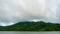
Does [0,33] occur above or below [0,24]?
below

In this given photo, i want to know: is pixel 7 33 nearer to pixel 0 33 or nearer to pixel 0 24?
pixel 0 33

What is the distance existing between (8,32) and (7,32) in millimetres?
399

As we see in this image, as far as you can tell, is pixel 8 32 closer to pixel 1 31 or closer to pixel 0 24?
pixel 1 31

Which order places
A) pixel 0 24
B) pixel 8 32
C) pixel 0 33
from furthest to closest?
pixel 8 32, pixel 0 33, pixel 0 24

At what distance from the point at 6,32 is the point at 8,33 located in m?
1.29

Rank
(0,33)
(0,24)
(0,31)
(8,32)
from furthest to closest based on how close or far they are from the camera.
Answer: (8,32), (0,31), (0,33), (0,24)

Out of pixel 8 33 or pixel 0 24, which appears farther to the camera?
pixel 8 33

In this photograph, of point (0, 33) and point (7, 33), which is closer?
point (0, 33)

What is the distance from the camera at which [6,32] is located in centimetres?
2011

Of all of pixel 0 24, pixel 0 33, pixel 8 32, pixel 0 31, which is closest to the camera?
pixel 0 24

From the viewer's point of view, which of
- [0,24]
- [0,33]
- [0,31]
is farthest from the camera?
[0,31]

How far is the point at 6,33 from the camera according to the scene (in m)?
19.0

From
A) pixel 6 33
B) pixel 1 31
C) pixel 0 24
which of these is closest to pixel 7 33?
pixel 6 33

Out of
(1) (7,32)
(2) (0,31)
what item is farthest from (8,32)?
(2) (0,31)
